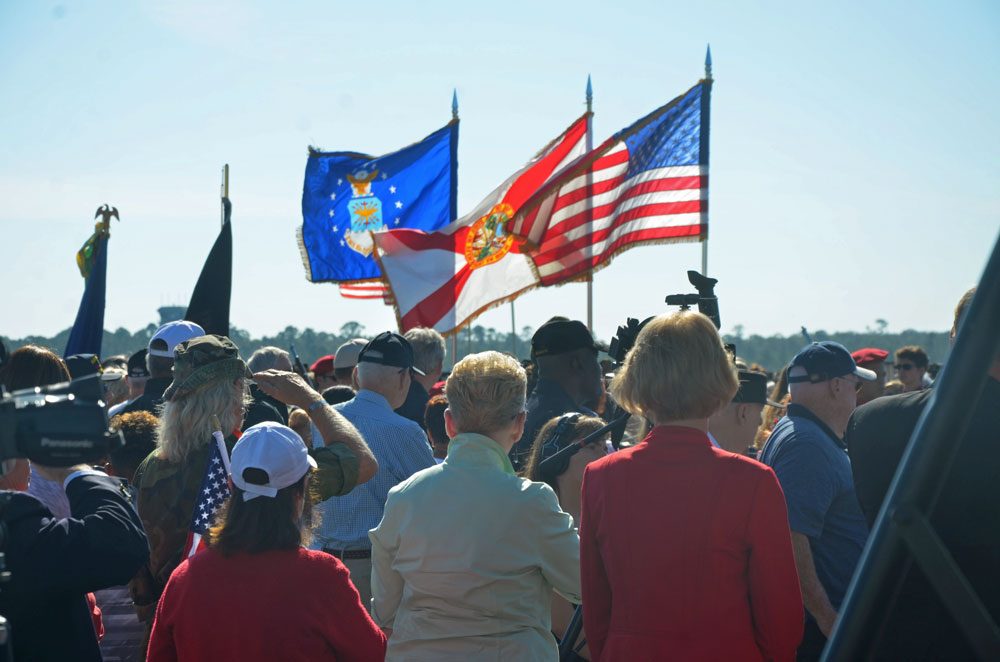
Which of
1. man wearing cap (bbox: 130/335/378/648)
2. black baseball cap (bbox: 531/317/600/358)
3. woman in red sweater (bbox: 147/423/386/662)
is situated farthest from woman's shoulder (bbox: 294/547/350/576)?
black baseball cap (bbox: 531/317/600/358)

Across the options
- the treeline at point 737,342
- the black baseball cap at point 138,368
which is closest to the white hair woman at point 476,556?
the black baseball cap at point 138,368

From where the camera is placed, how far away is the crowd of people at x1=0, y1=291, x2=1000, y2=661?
270 centimetres

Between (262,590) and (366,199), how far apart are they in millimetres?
12119

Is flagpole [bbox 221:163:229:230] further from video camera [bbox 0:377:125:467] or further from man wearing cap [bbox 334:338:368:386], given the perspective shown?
video camera [bbox 0:377:125:467]

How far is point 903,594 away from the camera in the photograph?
116 inches

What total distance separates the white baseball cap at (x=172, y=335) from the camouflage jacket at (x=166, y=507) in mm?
1111

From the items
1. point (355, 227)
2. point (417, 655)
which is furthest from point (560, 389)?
point (355, 227)

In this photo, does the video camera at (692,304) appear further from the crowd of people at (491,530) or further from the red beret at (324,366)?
the red beret at (324,366)

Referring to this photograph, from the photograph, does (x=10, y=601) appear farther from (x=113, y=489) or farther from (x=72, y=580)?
(x=113, y=489)

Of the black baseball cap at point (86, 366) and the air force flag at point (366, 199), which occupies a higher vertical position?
the air force flag at point (366, 199)

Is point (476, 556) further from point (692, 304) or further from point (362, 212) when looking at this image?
point (362, 212)

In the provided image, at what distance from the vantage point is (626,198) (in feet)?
35.7

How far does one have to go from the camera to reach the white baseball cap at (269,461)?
3057mm

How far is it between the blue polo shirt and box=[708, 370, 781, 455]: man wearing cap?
87 cm
